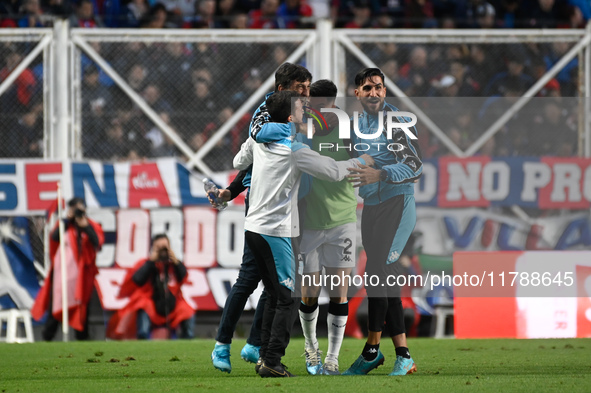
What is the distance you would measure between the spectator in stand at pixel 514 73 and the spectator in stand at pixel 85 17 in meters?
4.86

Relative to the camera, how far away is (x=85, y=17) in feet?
36.7

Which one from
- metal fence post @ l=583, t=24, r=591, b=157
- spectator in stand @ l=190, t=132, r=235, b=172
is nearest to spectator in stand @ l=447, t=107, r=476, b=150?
metal fence post @ l=583, t=24, r=591, b=157

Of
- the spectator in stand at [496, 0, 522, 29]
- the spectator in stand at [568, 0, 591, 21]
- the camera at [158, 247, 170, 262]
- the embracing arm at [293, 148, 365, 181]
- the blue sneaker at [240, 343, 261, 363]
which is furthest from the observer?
the spectator in stand at [568, 0, 591, 21]

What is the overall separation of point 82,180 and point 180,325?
205 centimetres

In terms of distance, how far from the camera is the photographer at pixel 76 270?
34.5 feet

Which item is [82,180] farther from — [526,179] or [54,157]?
[526,179]

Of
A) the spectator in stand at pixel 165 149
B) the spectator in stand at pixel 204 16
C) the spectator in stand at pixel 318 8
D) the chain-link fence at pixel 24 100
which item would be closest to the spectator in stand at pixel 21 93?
the chain-link fence at pixel 24 100

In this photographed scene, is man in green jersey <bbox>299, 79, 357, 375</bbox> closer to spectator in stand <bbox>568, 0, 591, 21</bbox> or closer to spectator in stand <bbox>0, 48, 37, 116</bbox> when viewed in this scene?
spectator in stand <bbox>0, 48, 37, 116</bbox>

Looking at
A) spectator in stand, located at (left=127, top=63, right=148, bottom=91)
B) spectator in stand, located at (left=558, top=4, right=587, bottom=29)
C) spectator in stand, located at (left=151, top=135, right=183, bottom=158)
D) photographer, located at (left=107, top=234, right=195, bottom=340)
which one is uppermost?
spectator in stand, located at (left=558, top=4, right=587, bottom=29)

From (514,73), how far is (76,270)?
18.8 ft

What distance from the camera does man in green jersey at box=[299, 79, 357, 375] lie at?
6.59 meters

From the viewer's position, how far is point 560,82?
11234mm

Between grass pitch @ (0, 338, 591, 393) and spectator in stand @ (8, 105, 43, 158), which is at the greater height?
spectator in stand @ (8, 105, 43, 158)

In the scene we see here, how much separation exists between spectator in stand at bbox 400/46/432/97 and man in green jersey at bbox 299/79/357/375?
4557 millimetres
